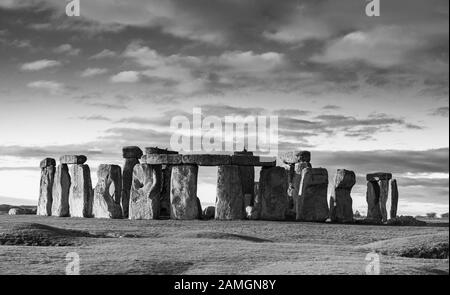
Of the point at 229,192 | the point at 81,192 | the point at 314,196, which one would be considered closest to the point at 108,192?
the point at 81,192

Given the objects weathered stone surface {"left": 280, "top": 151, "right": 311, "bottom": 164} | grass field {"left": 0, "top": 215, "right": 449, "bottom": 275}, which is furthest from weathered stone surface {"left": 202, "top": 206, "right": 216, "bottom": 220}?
weathered stone surface {"left": 280, "top": 151, "right": 311, "bottom": 164}

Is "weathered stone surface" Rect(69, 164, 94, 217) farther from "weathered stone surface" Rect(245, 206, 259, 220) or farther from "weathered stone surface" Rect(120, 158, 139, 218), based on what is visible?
"weathered stone surface" Rect(245, 206, 259, 220)

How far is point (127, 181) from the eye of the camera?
37031 mm

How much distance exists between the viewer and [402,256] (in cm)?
2202

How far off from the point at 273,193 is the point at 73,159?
420 inches

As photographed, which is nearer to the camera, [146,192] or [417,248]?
[417,248]

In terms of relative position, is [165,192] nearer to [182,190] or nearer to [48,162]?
[182,190]

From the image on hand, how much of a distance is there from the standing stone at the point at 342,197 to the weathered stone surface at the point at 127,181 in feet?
33.4

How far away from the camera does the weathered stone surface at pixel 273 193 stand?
32.9 m

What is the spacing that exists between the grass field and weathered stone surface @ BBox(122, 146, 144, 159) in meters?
7.22

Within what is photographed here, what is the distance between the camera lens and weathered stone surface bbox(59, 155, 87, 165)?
36469mm

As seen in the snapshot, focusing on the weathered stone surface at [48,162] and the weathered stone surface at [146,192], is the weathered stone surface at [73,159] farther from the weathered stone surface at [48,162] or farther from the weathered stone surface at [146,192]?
the weathered stone surface at [146,192]

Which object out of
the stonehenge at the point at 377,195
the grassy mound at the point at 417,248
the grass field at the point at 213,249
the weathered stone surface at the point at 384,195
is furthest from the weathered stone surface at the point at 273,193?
the weathered stone surface at the point at 384,195
